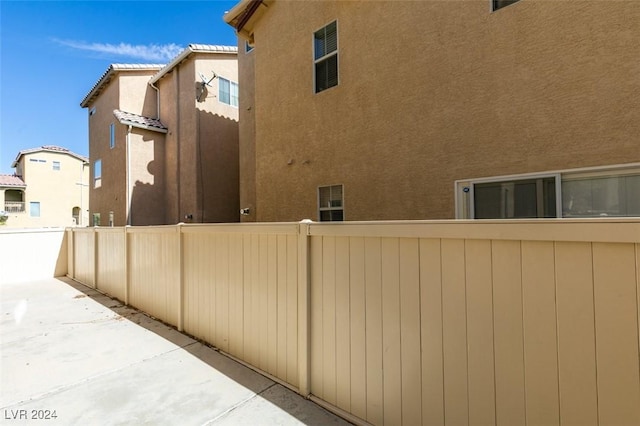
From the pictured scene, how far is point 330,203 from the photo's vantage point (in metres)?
6.09

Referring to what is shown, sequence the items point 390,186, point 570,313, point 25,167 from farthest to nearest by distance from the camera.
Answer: point 25,167 → point 390,186 → point 570,313

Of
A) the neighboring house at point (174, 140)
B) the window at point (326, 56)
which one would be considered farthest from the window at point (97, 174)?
the window at point (326, 56)

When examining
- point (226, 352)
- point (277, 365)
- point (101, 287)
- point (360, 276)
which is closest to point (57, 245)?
point (101, 287)

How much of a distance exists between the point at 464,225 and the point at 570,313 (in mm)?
747

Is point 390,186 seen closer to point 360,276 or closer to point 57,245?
point 360,276

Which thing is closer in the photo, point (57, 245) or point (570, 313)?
point (570, 313)

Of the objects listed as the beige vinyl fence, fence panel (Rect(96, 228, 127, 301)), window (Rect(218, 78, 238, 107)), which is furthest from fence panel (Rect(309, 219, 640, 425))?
window (Rect(218, 78, 238, 107))

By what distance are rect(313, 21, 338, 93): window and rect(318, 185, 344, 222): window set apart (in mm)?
2176

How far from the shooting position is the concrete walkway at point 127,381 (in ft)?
9.26

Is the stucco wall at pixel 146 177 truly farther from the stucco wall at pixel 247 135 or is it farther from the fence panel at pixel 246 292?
the fence panel at pixel 246 292

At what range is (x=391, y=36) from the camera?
520 cm

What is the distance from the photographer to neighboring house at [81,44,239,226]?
11914 mm

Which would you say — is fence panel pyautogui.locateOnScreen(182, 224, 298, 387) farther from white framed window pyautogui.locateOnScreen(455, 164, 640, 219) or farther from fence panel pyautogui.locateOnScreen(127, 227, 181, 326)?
white framed window pyautogui.locateOnScreen(455, 164, 640, 219)

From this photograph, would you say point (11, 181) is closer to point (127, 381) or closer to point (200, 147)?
point (200, 147)
